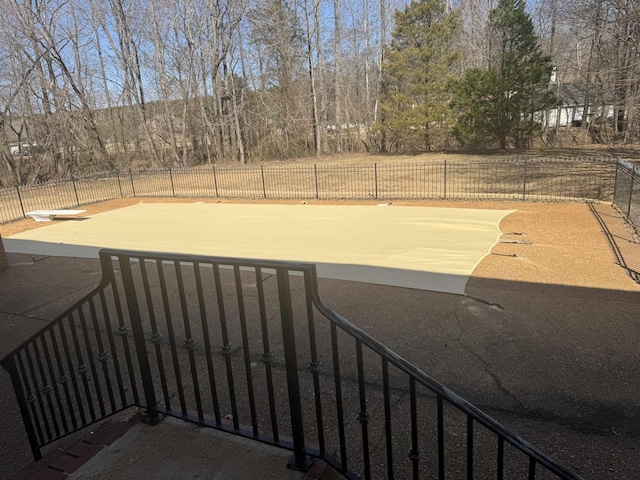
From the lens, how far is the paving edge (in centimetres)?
253

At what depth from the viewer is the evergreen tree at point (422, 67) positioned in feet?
76.1

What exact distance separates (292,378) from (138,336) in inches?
41.2

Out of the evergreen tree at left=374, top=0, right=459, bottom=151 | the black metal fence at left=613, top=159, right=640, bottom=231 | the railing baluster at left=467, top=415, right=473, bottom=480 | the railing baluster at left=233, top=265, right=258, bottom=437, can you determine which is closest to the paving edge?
the railing baluster at left=233, top=265, right=258, bottom=437

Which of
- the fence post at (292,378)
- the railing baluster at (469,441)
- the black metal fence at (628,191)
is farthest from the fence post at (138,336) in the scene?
the black metal fence at (628,191)

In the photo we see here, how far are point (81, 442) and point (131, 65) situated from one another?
3038 cm

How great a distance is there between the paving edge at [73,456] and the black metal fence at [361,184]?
36.9 feet

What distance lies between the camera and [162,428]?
2.72 metres

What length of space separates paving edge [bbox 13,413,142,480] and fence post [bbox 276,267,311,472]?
1.22m

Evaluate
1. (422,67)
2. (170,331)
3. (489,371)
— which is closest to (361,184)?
(422,67)

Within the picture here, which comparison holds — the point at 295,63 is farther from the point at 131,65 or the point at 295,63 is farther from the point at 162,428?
the point at 162,428

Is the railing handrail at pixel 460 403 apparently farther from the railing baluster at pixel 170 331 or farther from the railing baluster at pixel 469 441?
the railing baluster at pixel 170 331

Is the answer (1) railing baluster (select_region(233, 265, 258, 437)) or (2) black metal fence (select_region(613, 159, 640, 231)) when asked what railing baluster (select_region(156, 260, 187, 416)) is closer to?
(1) railing baluster (select_region(233, 265, 258, 437))

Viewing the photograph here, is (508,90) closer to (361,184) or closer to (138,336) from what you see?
(361,184)

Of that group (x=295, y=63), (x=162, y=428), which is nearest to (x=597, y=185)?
(x=162, y=428)
